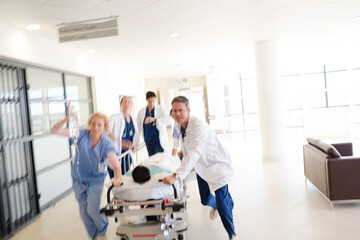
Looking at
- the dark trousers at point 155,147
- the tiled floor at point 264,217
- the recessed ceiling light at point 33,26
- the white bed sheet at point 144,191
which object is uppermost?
the recessed ceiling light at point 33,26

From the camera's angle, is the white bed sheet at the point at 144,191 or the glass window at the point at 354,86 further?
the glass window at the point at 354,86

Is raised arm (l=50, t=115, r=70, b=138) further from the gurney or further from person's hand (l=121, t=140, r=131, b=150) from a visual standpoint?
person's hand (l=121, t=140, r=131, b=150)

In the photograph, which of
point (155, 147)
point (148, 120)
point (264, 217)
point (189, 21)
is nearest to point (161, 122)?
point (148, 120)

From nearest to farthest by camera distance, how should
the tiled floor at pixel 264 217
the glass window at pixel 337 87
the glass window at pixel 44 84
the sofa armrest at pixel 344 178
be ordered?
the tiled floor at pixel 264 217 → the sofa armrest at pixel 344 178 → the glass window at pixel 44 84 → the glass window at pixel 337 87

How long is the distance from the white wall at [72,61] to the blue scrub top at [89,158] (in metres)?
2.05

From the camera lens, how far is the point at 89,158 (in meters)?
3.03

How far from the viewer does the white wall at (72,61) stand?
169 inches

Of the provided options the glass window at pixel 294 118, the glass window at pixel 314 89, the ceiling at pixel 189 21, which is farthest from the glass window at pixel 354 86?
the ceiling at pixel 189 21

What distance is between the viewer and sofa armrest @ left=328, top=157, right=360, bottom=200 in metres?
3.75

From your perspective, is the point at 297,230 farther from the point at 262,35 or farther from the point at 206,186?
the point at 262,35

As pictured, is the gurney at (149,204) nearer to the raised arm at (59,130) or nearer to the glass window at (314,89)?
the raised arm at (59,130)

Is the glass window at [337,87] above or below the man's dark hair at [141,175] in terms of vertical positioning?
above

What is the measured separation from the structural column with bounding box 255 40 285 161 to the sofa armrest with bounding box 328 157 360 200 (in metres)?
3.48

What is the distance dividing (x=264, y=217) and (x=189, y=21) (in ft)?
10.6
